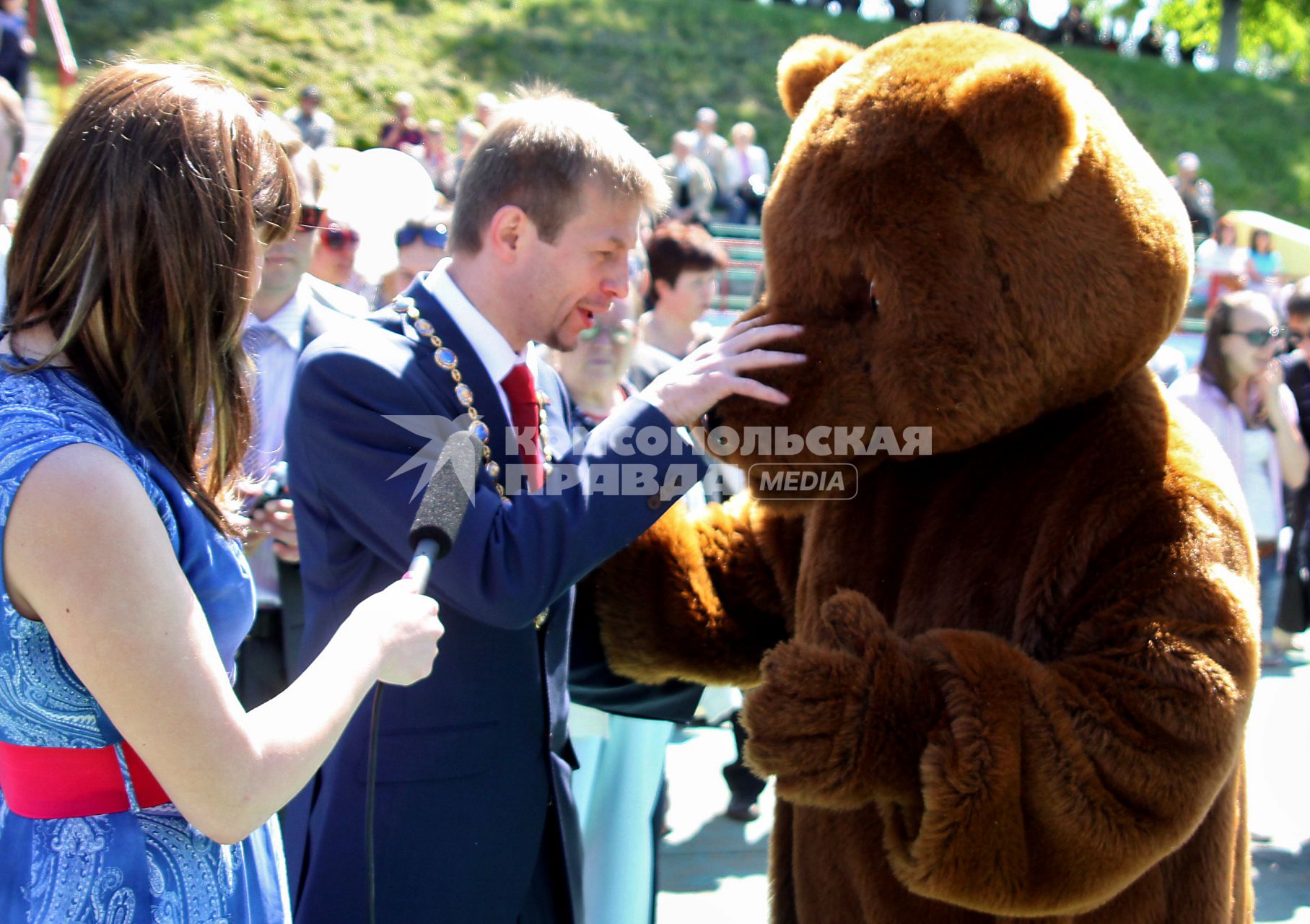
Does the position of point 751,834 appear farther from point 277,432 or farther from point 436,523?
point 436,523

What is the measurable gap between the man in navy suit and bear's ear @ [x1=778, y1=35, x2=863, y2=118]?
0.32m

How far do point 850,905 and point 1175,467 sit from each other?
90 centimetres

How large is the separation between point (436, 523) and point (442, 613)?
0.45m

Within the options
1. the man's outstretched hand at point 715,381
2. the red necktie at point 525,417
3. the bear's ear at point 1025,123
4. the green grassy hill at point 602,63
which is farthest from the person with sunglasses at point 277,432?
the green grassy hill at point 602,63

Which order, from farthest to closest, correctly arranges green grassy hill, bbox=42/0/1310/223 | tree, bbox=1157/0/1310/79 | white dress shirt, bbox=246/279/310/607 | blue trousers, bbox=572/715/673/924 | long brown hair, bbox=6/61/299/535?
1. tree, bbox=1157/0/1310/79
2. green grassy hill, bbox=42/0/1310/223
3. white dress shirt, bbox=246/279/310/607
4. blue trousers, bbox=572/715/673/924
5. long brown hair, bbox=6/61/299/535

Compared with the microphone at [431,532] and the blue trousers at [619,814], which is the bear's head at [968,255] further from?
the blue trousers at [619,814]

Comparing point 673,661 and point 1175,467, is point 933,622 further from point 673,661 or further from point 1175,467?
point 673,661

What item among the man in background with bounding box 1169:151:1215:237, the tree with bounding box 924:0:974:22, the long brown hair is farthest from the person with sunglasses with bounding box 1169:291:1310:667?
the tree with bounding box 924:0:974:22

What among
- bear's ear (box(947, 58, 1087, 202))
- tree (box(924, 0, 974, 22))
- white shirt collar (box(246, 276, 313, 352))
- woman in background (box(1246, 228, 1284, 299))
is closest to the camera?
bear's ear (box(947, 58, 1087, 202))

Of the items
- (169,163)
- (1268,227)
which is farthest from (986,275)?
(1268,227)

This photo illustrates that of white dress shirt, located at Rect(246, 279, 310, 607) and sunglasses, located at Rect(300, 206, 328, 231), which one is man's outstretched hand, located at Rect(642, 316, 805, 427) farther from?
sunglasses, located at Rect(300, 206, 328, 231)

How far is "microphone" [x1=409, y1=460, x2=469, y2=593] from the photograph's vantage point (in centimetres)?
153

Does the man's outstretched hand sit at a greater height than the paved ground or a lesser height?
greater

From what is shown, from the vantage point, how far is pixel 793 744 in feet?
5.62
